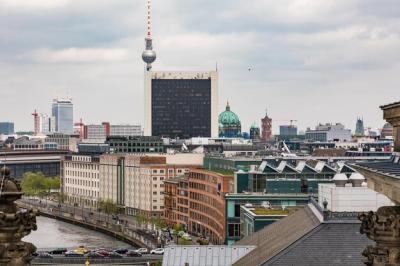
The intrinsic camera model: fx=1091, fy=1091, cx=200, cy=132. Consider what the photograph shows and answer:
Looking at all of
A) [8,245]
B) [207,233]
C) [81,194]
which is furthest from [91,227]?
[8,245]

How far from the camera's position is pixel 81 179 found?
143m

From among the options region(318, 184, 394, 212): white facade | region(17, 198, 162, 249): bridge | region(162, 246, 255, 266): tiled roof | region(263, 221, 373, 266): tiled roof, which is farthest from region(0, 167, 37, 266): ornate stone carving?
region(17, 198, 162, 249): bridge

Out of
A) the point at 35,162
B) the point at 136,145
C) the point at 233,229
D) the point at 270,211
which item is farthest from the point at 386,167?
the point at 35,162

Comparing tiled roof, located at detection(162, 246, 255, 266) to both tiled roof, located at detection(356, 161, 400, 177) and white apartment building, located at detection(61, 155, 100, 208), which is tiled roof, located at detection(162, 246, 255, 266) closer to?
tiled roof, located at detection(356, 161, 400, 177)

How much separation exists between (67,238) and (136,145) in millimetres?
51077

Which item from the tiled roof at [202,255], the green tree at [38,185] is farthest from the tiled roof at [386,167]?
the green tree at [38,185]

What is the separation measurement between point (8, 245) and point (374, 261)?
2.00 meters

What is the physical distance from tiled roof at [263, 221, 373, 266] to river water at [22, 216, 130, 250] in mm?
54214

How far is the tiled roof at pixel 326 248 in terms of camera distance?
74.7 feet

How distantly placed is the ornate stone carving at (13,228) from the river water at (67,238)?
7109 centimetres

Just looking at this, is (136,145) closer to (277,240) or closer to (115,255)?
(115,255)

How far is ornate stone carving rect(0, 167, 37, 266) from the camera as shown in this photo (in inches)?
236

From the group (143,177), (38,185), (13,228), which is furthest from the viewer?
(38,185)

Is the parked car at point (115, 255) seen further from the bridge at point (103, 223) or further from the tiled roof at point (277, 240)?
the tiled roof at point (277, 240)
